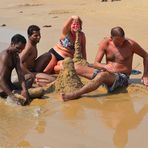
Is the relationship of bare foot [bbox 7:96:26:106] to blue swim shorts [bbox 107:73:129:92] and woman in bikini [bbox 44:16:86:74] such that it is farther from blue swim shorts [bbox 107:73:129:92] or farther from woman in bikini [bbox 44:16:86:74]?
woman in bikini [bbox 44:16:86:74]

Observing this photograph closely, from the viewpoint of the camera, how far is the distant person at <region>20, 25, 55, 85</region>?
7363 mm

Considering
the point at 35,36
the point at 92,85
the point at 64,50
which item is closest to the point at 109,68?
the point at 92,85

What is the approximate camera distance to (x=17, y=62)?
22.0 ft

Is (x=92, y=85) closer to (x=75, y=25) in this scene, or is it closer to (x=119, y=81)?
(x=119, y=81)

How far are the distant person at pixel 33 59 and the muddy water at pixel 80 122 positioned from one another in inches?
22.2

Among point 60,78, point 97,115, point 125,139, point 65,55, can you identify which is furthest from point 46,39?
point 125,139

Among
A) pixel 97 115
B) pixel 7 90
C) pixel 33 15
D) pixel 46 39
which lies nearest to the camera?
pixel 97 115

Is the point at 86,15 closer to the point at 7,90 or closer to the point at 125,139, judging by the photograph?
the point at 7,90

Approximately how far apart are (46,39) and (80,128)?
6.34 meters


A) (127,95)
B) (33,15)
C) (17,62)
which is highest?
(17,62)

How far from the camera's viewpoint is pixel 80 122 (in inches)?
225

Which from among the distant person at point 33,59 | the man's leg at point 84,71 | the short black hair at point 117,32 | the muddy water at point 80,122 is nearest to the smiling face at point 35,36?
the distant person at point 33,59

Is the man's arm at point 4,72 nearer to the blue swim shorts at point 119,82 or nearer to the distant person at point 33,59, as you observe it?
the distant person at point 33,59

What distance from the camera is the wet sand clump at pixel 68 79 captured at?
22.4 feet
